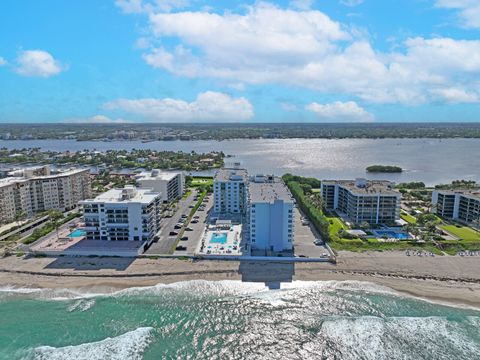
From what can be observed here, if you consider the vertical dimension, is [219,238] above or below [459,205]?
below

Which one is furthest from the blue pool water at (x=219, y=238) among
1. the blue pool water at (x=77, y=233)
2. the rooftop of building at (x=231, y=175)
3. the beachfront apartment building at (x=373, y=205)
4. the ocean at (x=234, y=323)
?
the beachfront apartment building at (x=373, y=205)

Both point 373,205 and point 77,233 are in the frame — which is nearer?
point 77,233

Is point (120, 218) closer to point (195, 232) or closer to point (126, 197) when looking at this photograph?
point (126, 197)

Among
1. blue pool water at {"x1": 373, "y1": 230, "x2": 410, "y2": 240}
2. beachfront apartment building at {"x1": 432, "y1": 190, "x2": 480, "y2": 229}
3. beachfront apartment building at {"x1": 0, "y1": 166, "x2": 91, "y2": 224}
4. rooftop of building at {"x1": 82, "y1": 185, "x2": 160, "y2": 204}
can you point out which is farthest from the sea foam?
beachfront apartment building at {"x1": 432, "y1": 190, "x2": 480, "y2": 229}

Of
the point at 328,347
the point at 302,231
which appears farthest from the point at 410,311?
the point at 302,231

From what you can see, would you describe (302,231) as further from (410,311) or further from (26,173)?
(26,173)

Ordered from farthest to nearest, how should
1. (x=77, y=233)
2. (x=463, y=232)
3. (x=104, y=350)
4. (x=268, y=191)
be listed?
(x=463, y=232) < (x=77, y=233) < (x=268, y=191) < (x=104, y=350)

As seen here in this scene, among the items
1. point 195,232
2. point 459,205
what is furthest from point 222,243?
point 459,205
